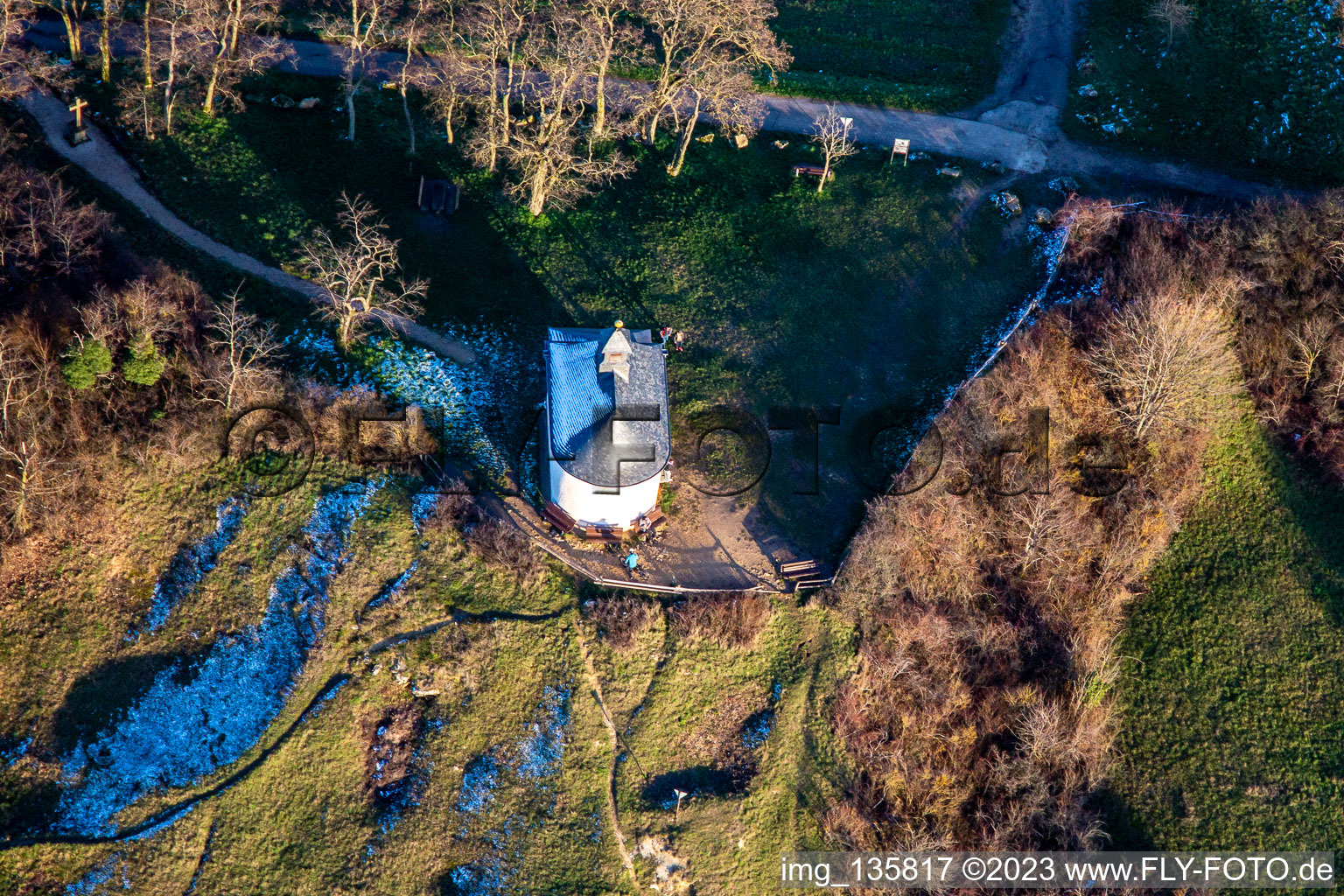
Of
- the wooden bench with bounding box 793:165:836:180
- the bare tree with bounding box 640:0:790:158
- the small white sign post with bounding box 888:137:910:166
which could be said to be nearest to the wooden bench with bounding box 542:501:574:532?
the bare tree with bounding box 640:0:790:158

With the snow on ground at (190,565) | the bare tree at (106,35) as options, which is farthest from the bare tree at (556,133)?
the snow on ground at (190,565)

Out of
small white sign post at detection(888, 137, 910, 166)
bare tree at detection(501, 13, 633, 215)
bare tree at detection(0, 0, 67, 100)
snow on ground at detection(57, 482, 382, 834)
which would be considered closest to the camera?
snow on ground at detection(57, 482, 382, 834)

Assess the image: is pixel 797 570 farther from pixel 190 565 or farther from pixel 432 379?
pixel 190 565

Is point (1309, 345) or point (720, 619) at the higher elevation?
point (1309, 345)

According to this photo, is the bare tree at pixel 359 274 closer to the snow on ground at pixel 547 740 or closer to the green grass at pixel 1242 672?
the snow on ground at pixel 547 740

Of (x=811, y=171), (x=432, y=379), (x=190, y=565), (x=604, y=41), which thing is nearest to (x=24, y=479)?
(x=190, y=565)

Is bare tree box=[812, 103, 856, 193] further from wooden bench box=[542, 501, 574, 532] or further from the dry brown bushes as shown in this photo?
wooden bench box=[542, 501, 574, 532]
